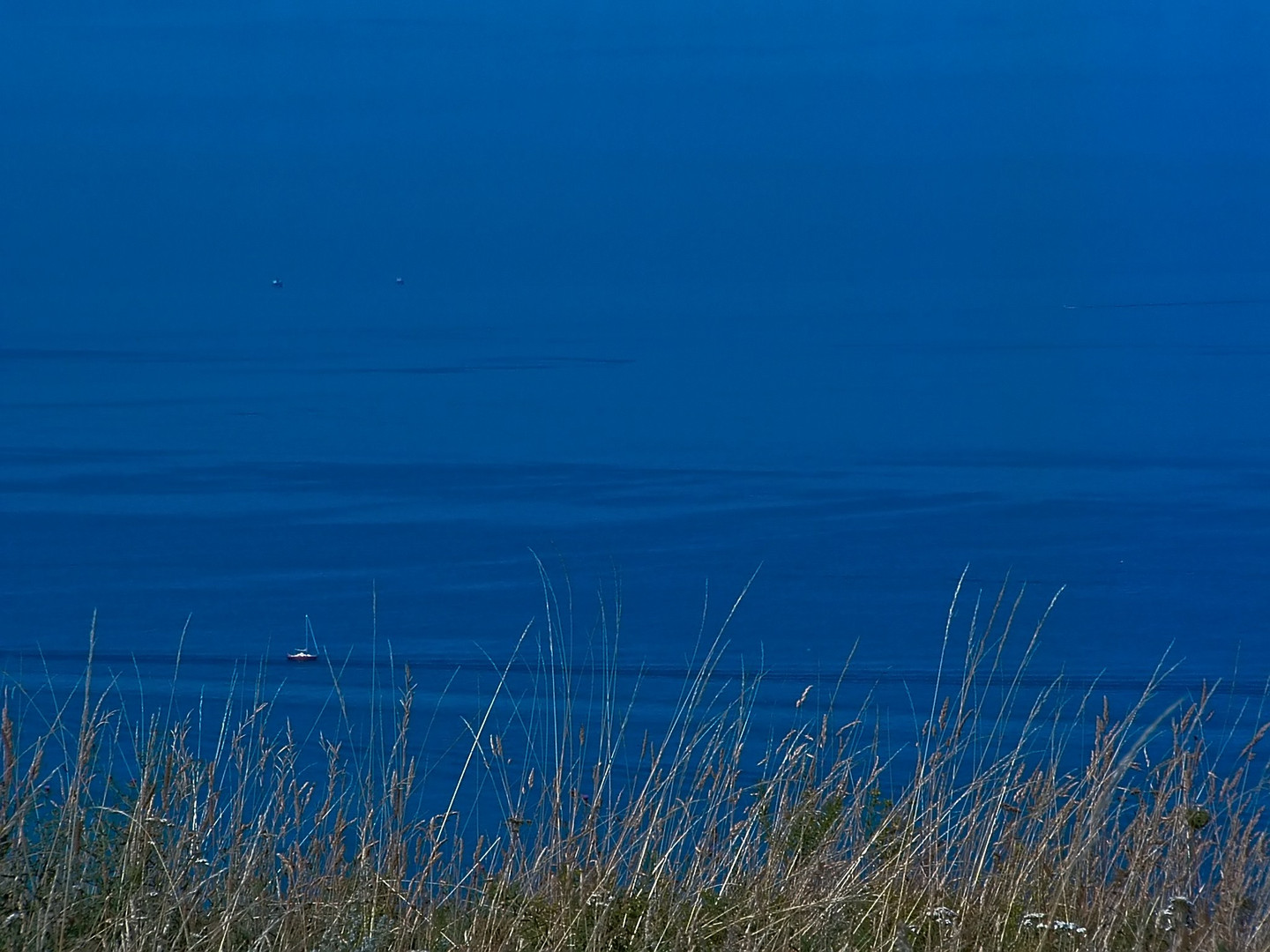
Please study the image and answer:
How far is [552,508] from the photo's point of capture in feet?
74.5

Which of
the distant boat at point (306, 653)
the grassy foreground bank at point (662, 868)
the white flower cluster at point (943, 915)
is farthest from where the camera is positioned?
the distant boat at point (306, 653)

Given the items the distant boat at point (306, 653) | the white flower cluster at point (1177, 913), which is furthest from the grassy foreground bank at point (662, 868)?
the distant boat at point (306, 653)

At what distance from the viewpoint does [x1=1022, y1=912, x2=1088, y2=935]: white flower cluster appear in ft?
9.65

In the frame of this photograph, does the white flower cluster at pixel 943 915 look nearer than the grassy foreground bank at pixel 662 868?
No

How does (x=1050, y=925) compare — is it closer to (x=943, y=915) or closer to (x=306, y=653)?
(x=943, y=915)

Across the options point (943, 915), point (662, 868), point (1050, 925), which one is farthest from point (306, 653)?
point (1050, 925)

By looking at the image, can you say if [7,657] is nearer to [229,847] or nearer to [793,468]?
[229,847]

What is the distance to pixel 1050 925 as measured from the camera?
9.74ft

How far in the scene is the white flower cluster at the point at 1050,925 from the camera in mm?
2941

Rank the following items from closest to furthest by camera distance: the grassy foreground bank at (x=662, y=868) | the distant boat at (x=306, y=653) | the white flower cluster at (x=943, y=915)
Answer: the grassy foreground bank at (x=662, y=868) → the white flower cluster at (x=943, y=915) → the distant boat at (x=306, y=653)

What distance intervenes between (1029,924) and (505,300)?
89337 mm

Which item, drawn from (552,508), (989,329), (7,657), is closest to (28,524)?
(552,508)

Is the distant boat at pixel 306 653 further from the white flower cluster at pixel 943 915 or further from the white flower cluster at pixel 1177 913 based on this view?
the white flower cluster at pixel 1177 913

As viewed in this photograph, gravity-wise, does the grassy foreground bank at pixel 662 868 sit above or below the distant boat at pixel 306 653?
above
